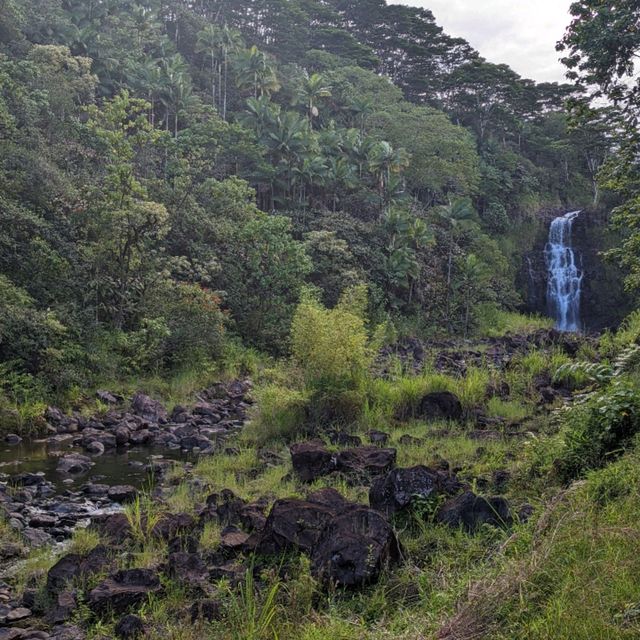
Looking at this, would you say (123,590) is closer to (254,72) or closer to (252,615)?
(252,615)

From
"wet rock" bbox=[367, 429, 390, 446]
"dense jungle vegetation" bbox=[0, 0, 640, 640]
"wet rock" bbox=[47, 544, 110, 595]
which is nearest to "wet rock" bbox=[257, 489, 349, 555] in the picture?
"dense jungle vegetation" bbox=[0, 0, 640, 640]

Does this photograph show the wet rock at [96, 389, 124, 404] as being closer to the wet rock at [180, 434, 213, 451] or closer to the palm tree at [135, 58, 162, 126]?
the wet rock at [180, 434, 213, 451]

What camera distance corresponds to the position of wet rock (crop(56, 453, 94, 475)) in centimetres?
1134

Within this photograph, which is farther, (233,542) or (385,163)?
(385,163)

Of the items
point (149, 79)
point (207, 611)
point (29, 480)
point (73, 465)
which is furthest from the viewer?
point (149, 79)

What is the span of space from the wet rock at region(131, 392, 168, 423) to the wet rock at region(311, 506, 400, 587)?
11.1 m

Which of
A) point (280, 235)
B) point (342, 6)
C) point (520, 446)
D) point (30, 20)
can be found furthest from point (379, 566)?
point (342, 6)

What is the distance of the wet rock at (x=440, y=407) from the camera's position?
38.9 ft

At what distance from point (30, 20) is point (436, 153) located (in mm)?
24655

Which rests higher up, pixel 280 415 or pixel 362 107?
pixel 362 107

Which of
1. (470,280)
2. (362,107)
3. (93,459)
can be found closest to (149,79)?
(362,107)

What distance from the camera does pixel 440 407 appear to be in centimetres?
1200

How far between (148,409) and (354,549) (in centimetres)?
1196

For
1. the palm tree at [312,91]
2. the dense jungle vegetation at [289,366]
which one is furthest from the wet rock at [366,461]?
the palm tree at [312,91]
